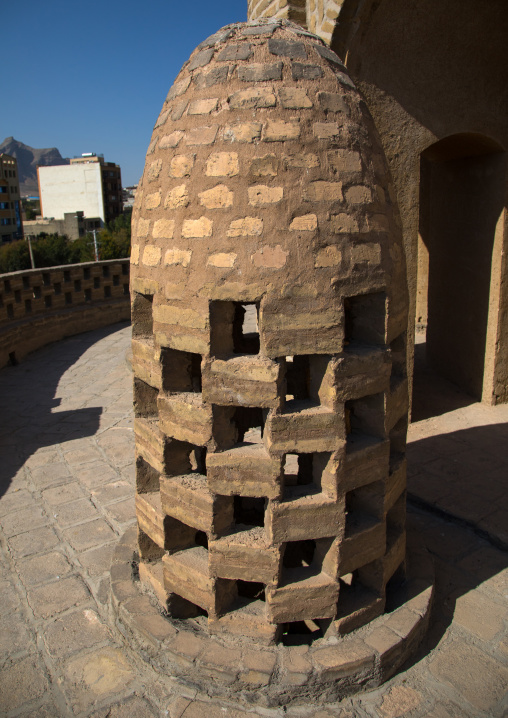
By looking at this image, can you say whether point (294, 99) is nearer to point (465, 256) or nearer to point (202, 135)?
point (202, 135)

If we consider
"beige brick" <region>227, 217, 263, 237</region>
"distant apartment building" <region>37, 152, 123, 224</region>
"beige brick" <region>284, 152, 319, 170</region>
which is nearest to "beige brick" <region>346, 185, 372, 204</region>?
"beige brick" <region>284, 152, 319, 170</region>

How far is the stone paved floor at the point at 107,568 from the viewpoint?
277 cm

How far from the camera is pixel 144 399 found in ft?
10.5

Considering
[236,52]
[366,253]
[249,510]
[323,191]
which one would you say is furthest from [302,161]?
[249,510]

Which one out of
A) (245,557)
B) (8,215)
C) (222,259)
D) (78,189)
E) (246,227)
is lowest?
(245,557)

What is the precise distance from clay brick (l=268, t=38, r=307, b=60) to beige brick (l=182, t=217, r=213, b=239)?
88 centimetres

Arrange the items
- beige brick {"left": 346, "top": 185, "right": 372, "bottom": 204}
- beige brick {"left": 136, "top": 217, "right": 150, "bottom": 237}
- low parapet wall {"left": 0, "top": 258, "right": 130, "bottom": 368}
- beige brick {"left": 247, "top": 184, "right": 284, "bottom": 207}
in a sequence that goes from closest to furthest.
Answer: beige brick {"left": 247, "top": 184, "right": 284, "bottom": 207}
beige brick {"left": 346, "top": 185, "right": 372, "bottom": 204}
beige brick {"left": 136, "top": 217, "right": 150, "bottom": 237}
low parapet wall {"left": 0, "top": 258, "right": 130, "bottom": 368}

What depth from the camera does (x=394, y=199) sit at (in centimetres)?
286

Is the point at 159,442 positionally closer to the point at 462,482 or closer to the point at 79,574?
the point at 79,574

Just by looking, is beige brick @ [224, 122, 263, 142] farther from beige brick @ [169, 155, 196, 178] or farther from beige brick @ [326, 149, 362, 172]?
beige brick @ [326, 149, 362, 172]

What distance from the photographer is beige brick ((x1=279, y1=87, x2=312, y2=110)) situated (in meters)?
2.43

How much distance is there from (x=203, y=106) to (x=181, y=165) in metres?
0.30

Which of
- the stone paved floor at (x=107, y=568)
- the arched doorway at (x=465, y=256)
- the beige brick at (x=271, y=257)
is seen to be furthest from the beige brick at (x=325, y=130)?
the arched doorway at (x=465, y=256)

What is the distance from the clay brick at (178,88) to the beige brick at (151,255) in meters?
0.77
